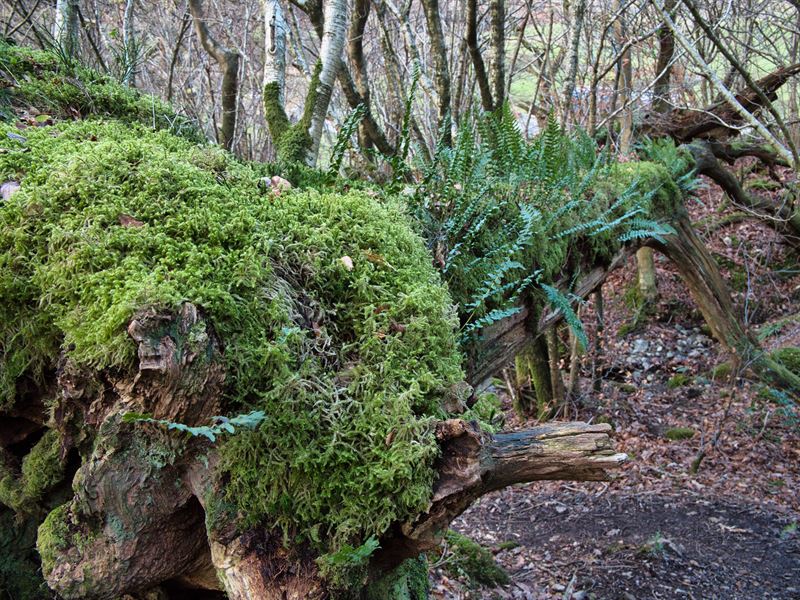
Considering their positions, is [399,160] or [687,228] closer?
[399,160]

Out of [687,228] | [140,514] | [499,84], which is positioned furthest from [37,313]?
[687,228]

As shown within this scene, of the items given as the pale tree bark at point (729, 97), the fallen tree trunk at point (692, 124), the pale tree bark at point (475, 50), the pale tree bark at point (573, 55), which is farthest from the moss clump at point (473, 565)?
the fallen tree trunk at point (692, 124)

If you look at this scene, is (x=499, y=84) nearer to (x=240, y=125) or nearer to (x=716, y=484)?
(x=240, y=125)

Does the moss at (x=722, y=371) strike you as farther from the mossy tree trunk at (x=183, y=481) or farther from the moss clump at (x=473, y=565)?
the mossy tree trunk at (x=183, y=481)

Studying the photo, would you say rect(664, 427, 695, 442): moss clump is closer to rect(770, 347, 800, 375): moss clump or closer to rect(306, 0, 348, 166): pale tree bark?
rect(770, 347, 800, 375): moss clump

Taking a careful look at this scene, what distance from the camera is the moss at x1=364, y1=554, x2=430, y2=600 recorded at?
166 cm

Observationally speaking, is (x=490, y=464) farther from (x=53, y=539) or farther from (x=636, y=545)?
(x=636, y=545)

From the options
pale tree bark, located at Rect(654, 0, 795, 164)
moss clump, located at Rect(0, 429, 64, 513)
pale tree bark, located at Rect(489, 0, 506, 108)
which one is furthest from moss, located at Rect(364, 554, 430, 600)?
pale tree bark, located at Rect(654, 0, 795, 164)

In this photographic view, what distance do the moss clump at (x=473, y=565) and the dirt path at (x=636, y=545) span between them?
0.13 meters

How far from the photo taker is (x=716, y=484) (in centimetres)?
731

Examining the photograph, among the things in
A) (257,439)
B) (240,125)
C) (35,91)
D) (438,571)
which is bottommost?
(438,571)

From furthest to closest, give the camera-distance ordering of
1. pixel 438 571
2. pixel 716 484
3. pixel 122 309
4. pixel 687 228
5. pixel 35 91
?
pixel 716 484 → pixel 687 228 → pixel 438 571 → pixel 35 91 → pixel 122 309

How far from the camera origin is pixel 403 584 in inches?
72.4

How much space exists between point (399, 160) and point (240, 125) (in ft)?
18.7
